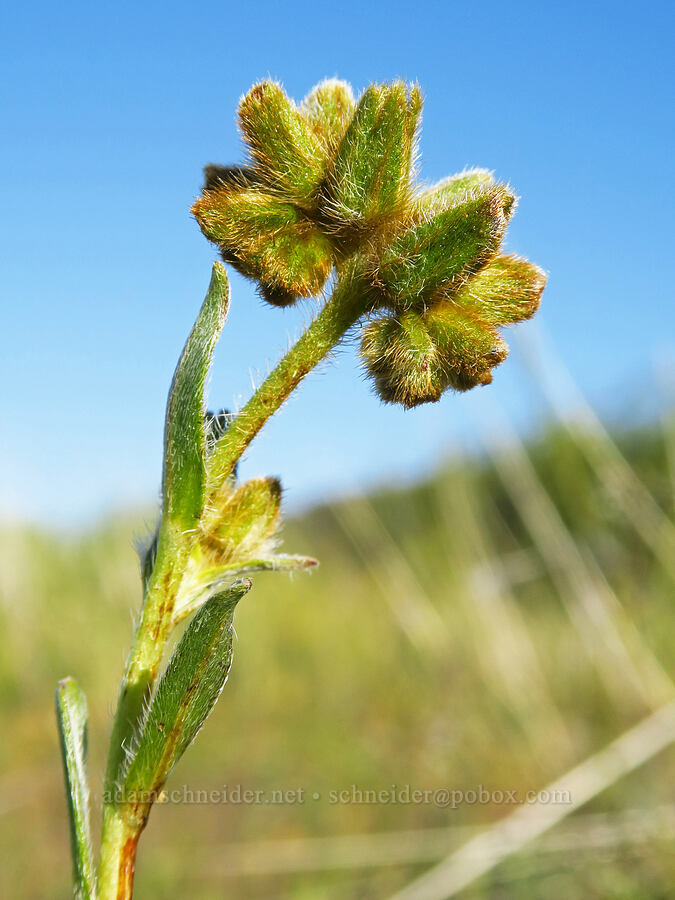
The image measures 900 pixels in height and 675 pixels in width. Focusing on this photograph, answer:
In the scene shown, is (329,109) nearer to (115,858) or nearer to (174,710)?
(174,710)

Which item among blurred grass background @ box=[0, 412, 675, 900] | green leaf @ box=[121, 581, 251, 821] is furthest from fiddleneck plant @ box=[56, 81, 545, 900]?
blurred grass background @ box=[0, 412, 675, 900]

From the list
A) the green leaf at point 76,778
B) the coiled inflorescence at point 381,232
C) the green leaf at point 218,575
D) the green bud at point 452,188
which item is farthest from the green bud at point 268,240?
the green leaf at point 76,778

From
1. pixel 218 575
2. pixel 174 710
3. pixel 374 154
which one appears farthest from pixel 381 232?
pixel 174 710

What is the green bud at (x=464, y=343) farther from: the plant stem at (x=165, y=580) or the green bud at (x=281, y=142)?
the green bud at (x=281, y=142)

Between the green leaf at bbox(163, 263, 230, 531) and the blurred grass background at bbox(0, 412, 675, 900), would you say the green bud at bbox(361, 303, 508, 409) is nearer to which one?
the green leaf at bbox(163, 263, 230, 531)

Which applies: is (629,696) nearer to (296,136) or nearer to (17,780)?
(17,780)
